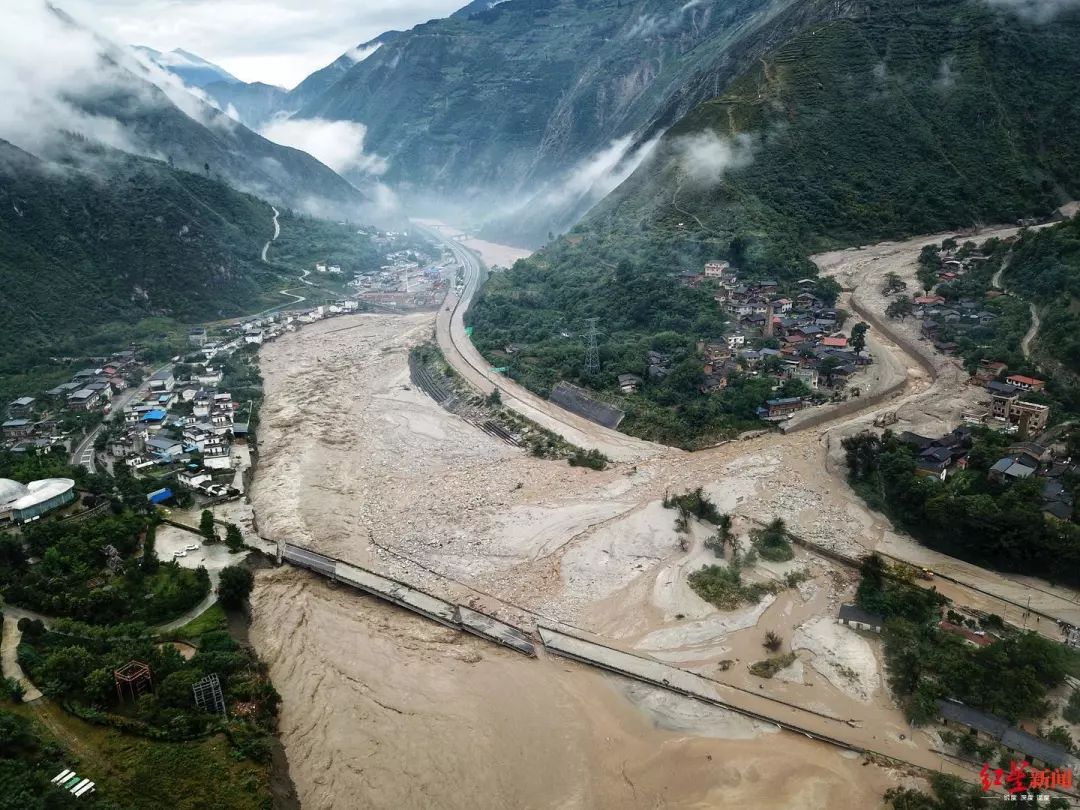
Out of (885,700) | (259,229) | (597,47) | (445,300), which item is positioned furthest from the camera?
(597,47)

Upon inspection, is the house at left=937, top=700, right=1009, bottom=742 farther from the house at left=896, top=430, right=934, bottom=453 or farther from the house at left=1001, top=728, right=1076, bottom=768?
the house at left=896, top=430, right=934, bottom=453

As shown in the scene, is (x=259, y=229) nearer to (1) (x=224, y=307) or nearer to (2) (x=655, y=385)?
(1) (x=224, y=307)

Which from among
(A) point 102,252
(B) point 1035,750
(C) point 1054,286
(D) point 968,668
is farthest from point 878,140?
(A) point 102,252

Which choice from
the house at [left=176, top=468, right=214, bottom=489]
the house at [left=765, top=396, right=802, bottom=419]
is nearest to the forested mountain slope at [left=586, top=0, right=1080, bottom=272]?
the house at [left=765, top=396, right=802, bottom=419]

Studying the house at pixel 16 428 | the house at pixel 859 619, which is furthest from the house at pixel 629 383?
the house at pixel 16 428

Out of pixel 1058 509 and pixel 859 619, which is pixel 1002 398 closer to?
pixel 1058 509

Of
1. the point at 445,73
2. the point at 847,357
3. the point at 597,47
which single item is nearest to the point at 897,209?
the point at 847,357

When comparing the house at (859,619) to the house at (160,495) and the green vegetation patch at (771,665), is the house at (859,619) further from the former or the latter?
the house at (160,495)
